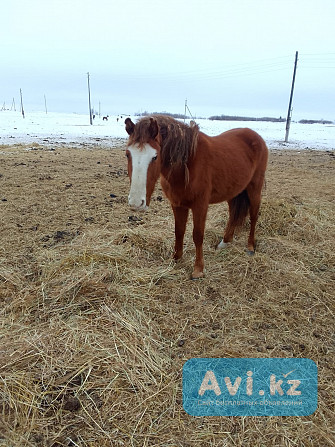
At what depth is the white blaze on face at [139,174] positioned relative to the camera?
217 cm

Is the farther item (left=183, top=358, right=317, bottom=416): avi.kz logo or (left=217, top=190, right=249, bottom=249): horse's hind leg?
(left=217, top=190, right=249, bottom=249): horse's hind leg

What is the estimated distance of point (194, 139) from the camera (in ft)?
8.98

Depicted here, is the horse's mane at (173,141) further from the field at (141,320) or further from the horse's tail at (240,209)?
the horse's tail at (240,209)

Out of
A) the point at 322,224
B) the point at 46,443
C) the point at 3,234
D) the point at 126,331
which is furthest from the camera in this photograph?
the point at 322,224

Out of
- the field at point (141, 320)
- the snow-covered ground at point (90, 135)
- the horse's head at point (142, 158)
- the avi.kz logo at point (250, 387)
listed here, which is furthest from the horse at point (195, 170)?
the snow-covered ground at point (90, 135)

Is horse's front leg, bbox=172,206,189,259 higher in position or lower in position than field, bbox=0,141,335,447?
higher

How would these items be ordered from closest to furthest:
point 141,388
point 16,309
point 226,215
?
point 141,388 < point 16,309 < point 226,215

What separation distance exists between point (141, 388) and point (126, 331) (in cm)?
49

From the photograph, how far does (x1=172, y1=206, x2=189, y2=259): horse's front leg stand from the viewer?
3168 millimetres

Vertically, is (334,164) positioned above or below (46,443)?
above

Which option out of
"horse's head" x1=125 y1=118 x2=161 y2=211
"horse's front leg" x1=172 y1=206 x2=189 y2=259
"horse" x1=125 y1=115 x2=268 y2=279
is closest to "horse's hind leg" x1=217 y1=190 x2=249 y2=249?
"horse" x1=125 y1=115 x2=268 y2=279

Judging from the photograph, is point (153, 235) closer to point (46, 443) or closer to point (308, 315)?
point (308, 315)

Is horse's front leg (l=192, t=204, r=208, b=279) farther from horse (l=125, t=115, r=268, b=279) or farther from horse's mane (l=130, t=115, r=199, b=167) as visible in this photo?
horse's mane (l=130, t=115, r=199, b=167)

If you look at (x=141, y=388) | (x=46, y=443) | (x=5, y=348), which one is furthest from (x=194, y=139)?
(x=46, y=443)
